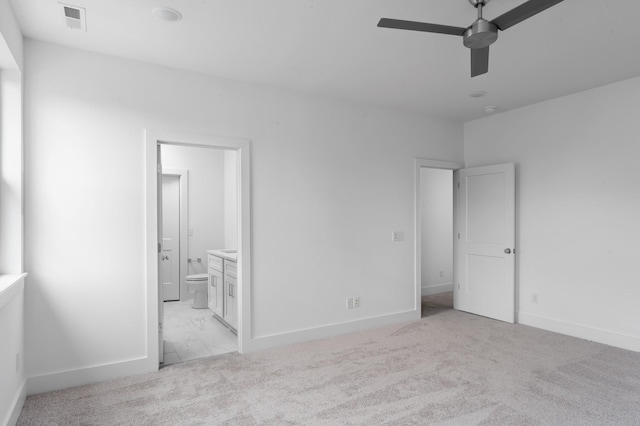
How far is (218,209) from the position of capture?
21.4 feet

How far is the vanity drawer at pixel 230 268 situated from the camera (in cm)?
419

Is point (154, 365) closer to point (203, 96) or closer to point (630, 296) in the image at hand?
point (203, 96)

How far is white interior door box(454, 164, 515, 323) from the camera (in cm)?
472

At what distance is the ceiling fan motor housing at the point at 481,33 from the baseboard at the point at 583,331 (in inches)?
133

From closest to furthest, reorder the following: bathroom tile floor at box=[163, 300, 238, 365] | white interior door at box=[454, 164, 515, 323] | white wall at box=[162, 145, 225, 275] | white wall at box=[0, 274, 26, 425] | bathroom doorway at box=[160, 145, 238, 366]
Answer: white wall at box=[0, 274, 26, 425], bathroom tile floor at box=[163, 300, 238, 365], white interior door at box=[454, 164, 515, 323], bathroom doorway at box=[160, 145, 238, 366], white wall at box=[162, 145, 225, 275]

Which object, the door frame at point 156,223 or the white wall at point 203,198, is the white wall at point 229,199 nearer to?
the white wall at point 203,198

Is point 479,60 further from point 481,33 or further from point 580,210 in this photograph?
point 580,210

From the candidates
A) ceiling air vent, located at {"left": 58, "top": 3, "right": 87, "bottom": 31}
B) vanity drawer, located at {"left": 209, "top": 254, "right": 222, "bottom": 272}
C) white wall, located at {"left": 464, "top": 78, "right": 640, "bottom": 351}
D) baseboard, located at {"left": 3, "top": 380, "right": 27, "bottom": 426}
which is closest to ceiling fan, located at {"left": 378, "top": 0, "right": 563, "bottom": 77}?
ceiling air vent, located at {"left": 58, "top": 3, "right": 87, "bottom": 31}

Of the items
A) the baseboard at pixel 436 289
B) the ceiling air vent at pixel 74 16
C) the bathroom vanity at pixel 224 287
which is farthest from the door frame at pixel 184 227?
the baseboard at pixel 436 289

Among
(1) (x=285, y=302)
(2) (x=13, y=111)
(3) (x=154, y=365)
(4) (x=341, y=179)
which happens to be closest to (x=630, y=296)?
(4) (x=341, y=179)

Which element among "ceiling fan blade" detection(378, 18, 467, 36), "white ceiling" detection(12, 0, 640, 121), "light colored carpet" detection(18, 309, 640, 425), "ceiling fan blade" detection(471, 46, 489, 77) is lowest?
"light colored carpet" detection(18, 309, 640, 425)

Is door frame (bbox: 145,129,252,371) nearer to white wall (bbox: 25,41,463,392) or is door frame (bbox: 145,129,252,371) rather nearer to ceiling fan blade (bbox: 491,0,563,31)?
white wall (bbox: 25,41,463,392)

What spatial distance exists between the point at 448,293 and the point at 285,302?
12.1ft

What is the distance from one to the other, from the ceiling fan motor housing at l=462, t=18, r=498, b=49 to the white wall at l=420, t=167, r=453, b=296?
4318mm
